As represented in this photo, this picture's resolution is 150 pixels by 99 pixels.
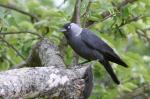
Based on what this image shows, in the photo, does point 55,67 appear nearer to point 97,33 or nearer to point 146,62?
point 97,33

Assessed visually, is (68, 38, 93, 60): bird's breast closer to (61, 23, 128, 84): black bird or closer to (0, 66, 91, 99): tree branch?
(61, 23, 128, 84): black bird

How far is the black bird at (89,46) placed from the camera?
3.95m

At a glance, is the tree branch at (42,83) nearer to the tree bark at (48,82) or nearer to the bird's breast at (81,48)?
the tree bark at (48,82)

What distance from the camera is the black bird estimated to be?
156 inches

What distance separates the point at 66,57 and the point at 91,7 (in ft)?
2.46

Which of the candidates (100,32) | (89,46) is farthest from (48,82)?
(100,32)

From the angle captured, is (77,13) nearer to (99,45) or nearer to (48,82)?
(99,45)

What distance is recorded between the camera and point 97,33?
404 centimetres

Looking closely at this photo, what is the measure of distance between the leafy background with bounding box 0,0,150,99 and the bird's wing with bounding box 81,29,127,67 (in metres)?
0.13

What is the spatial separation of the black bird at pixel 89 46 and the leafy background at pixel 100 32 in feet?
0.38

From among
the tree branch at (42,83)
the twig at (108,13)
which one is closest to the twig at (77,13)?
the twig at (108,13)

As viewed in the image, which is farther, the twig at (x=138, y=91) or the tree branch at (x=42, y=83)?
the twig at (x=138, y=91)

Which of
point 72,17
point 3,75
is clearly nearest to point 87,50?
point 72,17

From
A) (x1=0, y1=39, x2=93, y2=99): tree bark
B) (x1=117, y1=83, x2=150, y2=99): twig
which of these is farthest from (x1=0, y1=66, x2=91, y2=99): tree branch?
(x1=117, y1=83, x2=150, y2=99): twig
